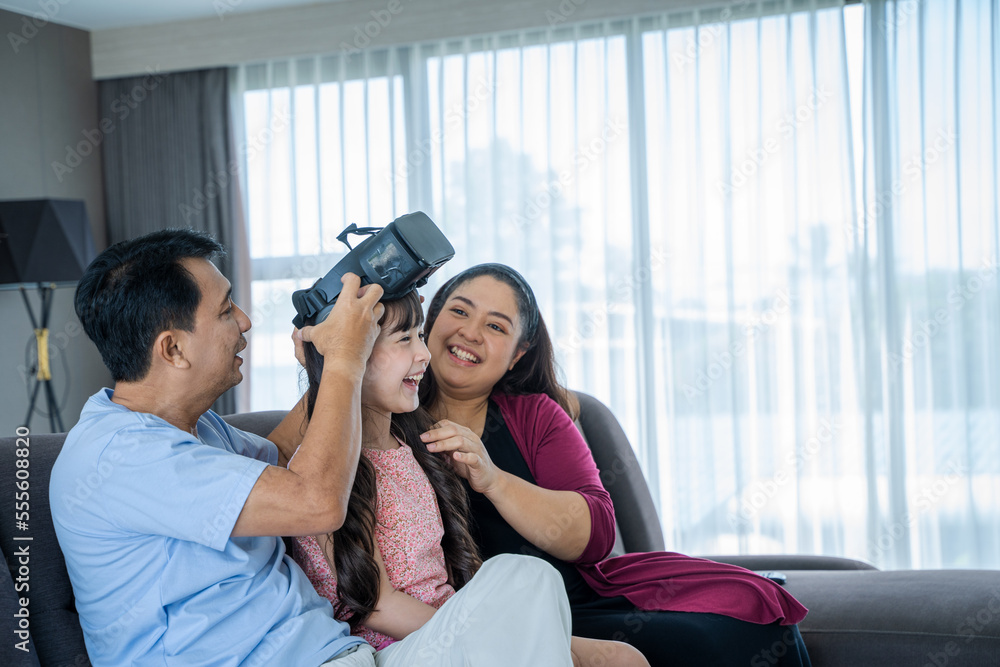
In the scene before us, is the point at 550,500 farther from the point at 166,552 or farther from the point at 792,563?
the point at 792,563

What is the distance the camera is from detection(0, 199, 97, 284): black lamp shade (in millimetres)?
2877

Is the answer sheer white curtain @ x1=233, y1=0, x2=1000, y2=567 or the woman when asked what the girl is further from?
sheer white curtain @ x1=233, y1=0, x2=1000, y2=567

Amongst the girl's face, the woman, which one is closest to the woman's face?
the woman

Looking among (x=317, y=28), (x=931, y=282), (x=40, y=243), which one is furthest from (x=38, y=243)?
(x=931, y=282)

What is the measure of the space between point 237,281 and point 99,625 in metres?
2.73

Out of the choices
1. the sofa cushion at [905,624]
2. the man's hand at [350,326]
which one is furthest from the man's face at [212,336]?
the sofa cushion at [905,624]

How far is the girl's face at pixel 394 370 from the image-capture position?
1.42 m

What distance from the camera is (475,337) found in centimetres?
172

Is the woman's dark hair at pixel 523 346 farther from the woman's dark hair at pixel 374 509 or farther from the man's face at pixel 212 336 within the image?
the man's face at pixel 212 336

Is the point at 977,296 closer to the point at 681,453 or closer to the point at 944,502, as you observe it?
the point at 944,502

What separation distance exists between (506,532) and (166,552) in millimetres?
734

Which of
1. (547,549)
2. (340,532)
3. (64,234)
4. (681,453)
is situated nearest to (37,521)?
(340,532)

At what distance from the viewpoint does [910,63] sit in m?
3.10

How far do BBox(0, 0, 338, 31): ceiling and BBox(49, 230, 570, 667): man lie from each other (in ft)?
9.01
